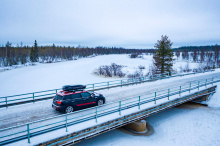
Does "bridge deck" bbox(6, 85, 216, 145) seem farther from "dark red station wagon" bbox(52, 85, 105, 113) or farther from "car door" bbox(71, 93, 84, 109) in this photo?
"car door" bbox(71, 93, 84, 109)

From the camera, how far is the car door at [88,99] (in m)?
11.9

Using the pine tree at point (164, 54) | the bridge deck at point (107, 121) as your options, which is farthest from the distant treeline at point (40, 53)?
the bridge deck at point (107, 121)

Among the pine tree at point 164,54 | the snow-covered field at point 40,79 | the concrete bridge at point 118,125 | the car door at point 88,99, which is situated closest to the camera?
the concrete bridge at point 118,125

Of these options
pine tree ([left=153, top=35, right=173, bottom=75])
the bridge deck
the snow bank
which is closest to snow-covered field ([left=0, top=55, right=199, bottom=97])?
pine tree ([left=153, top=35, right=173, bottom=75])

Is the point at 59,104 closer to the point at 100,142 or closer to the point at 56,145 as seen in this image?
the point at 56,145

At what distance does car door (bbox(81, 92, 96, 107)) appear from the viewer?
11942 mm

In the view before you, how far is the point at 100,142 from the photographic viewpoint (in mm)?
11359

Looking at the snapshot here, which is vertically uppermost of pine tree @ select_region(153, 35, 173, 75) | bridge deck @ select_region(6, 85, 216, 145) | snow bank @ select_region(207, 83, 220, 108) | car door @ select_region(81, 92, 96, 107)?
pine tree @ select_region(153, 35, 173, 75)

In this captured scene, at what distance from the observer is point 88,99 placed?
12109 millimetres

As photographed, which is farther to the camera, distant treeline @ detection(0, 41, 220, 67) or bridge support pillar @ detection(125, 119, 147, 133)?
distant treeline @ detection(0, 41, 220, 67)

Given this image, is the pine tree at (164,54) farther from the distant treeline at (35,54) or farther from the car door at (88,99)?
the distant treeline at (35,54)

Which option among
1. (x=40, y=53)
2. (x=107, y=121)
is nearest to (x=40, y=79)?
(x=107, y=121)

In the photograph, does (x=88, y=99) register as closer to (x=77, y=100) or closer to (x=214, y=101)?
(x=77, y=100)

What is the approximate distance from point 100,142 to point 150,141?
3.76 metres
